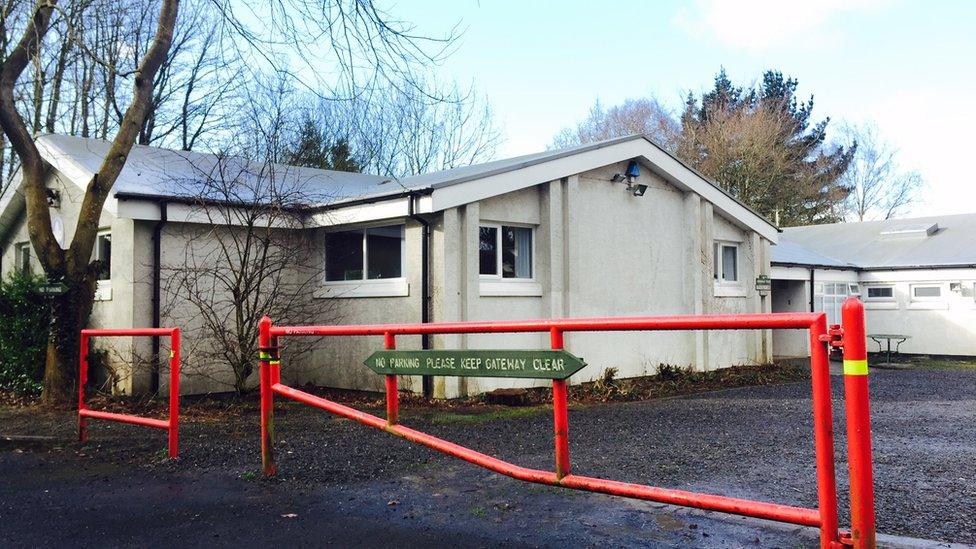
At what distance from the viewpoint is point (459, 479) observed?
20.4 ft

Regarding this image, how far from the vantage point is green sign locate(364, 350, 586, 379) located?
3.93 metres

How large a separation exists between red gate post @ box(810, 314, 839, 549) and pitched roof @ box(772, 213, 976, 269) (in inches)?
710

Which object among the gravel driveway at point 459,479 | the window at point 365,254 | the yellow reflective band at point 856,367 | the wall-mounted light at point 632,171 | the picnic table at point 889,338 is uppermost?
the wall-mounted light at point 632,171

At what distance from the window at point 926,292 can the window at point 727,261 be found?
28.4 ft

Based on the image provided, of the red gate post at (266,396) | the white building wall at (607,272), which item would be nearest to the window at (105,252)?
the white building wall at (607,272)

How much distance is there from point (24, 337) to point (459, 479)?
29.4 ft

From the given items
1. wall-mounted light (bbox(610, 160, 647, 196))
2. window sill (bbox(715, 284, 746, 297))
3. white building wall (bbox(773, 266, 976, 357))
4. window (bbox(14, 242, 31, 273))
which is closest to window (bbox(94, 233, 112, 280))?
window (bbox(14, 242, 31, 273))

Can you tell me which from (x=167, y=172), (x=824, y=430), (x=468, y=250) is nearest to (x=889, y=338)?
(x=468, y=250)

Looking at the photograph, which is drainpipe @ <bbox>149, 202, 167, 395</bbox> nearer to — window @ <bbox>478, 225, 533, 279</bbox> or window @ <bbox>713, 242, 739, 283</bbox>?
window @ <bbox>478, 225, 533, 279</bbox>

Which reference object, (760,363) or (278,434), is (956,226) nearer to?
(760,363)

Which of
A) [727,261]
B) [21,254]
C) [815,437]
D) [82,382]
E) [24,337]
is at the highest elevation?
[21,254]

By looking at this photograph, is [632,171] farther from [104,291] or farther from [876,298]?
[876,298]

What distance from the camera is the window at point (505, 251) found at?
12.4 meters

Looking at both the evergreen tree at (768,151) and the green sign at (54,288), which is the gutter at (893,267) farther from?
the green sign at (54,288)
